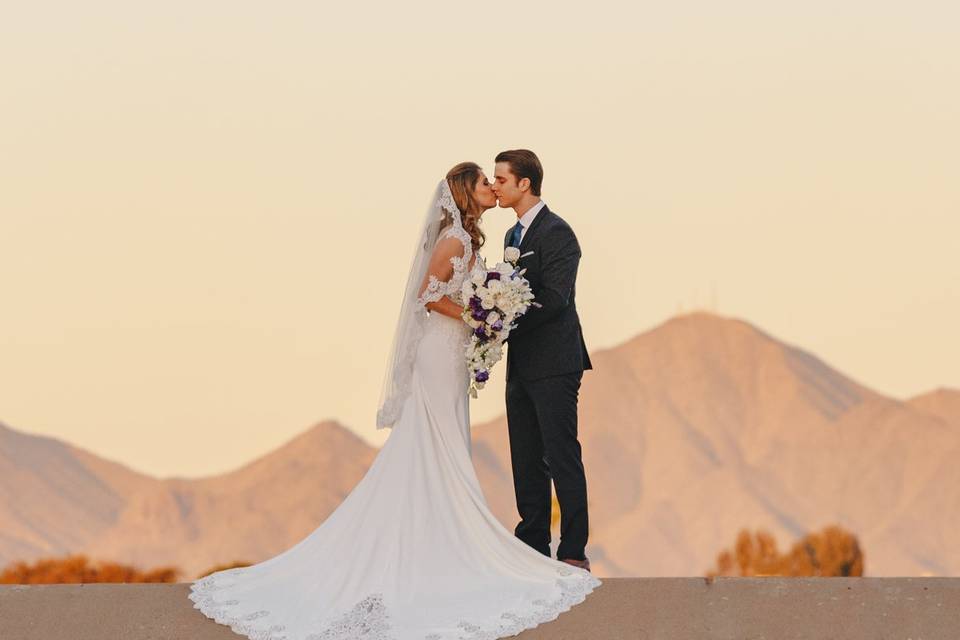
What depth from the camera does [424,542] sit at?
1135 centimetres

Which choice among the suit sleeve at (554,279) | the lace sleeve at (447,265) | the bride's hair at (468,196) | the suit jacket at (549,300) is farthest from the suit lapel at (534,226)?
the lace sleeve at (447,265)

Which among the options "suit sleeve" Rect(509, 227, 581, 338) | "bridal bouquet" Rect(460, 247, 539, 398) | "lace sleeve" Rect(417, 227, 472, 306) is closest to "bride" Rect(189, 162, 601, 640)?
"lace sleeve" Rect(417, 227, 472, 306)

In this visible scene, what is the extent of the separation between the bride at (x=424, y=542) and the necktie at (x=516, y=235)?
0.26m

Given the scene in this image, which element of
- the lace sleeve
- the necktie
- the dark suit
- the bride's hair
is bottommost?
the dark suit

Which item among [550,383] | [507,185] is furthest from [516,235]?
[550,383]

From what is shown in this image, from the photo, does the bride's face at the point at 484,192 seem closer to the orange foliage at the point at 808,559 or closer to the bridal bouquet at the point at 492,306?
the bridal bouquet at the point at 492,306

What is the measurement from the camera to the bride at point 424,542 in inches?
423

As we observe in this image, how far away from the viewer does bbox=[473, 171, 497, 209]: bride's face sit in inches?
467

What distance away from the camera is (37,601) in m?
11.4

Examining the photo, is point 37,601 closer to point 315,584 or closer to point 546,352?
point 315,584

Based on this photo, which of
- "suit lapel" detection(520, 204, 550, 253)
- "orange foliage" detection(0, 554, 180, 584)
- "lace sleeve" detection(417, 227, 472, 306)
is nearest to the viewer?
"lace sleeve" detection(417, 227, 472, 306)

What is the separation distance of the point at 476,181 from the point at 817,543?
101 meters

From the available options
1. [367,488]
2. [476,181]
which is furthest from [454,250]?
[367,488]

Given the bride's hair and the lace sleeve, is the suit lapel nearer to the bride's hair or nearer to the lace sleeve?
the bride's hair
